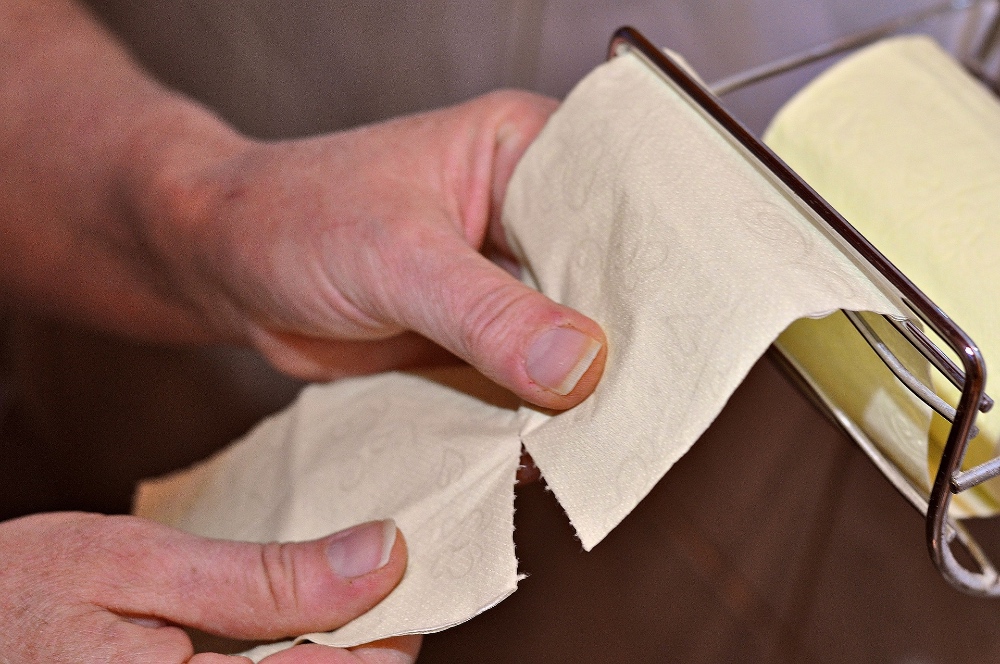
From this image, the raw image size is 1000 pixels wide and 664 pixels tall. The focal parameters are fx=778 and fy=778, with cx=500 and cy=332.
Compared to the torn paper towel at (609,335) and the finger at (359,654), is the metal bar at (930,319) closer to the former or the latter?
the torn paper towel at (609,335)

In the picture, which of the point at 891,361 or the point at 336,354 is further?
the point at 336,354

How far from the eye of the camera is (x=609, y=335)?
368 mm

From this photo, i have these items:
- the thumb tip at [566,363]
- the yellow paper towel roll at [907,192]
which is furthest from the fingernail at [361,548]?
the yellow paper towel roll at [907,192]

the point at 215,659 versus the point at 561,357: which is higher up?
the point at 561,357

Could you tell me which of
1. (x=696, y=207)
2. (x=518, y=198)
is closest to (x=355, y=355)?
(x=518, y=198)

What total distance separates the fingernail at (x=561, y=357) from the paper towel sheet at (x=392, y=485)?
1.8 inches

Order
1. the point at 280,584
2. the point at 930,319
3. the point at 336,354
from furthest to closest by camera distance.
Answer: the point at 336,354, the point at 280,584, the point at 930,319

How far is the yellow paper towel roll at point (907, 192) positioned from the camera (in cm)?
36

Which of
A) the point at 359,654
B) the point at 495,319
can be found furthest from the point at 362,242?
the point at 359,654

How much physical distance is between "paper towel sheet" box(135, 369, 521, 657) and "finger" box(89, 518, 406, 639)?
0.5 inches

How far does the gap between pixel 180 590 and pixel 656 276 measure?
0.28 m

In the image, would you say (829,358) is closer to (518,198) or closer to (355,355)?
(518,198)

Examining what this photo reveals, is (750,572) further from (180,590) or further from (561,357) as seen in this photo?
(180,590)

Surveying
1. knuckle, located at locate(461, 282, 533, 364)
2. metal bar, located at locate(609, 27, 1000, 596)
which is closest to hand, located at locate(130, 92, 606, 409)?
knuckle, located at locate(461, 282, 533, 364)
